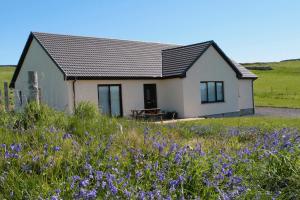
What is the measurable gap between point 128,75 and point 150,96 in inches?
97.7

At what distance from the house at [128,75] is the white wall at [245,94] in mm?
753

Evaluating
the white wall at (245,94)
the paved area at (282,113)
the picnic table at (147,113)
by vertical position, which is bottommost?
the paved area at (282,113)

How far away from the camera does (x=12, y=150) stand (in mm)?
5668

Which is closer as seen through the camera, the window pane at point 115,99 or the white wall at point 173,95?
the window pane at point 115,99

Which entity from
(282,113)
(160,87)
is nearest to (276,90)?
(282,113)

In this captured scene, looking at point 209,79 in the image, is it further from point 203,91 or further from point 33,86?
point 33,86

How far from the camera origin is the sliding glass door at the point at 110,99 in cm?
2317

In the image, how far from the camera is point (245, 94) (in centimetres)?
3089

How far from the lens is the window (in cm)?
2650

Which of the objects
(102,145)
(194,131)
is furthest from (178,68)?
(102,145)

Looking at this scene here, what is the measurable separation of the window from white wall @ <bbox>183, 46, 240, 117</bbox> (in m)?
0.26

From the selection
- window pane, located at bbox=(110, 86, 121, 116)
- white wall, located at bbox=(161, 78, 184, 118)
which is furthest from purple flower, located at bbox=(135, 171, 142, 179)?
white wall, located at bbox=(161, 78, 184, 118)

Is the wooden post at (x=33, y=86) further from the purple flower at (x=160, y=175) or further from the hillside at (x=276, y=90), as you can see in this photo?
the hillside at (x=276, y=90)

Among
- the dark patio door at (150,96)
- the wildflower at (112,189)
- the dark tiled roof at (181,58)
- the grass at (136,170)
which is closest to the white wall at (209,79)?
the dark tiled roof at (181,58)
